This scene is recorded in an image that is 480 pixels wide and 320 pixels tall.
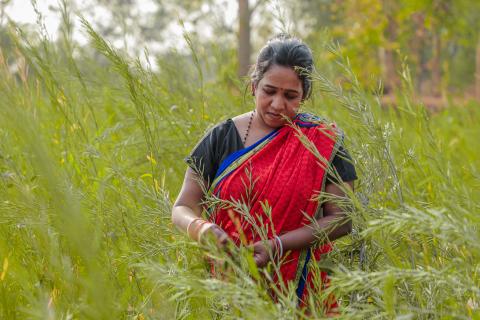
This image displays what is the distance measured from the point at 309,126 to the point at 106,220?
26.0 inches

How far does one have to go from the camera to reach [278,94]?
1811 millimetres

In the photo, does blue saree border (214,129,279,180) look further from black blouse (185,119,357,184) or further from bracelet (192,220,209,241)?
bracelet (192,220,209,241)

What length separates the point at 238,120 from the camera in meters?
1.96

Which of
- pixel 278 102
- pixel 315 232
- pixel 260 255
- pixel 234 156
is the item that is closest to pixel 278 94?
pixel 278 102

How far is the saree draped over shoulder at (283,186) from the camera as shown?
1726 millimetres

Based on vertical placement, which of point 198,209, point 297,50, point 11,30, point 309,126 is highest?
point 11,30

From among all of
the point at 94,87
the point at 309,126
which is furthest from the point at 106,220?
the point at 94,87

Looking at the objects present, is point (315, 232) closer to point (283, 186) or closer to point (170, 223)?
point (283, 186)

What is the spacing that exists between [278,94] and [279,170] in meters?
0.23

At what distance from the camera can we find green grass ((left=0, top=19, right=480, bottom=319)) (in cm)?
101

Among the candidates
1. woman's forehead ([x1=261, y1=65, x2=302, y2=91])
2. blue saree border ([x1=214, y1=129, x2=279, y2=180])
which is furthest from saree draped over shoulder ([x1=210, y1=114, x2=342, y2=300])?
woman's forehead ([x1=261, y1=65, x2=302, y2=91])

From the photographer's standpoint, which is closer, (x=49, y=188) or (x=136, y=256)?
(x=49, y=188)

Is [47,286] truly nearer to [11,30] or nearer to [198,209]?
[198,209]

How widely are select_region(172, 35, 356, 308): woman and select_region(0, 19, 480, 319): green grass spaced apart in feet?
0.25
